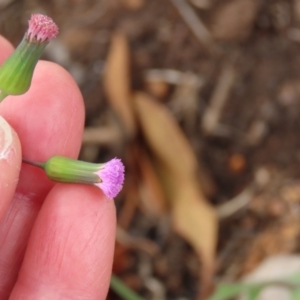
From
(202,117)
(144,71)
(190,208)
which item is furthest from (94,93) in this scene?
(190,208)

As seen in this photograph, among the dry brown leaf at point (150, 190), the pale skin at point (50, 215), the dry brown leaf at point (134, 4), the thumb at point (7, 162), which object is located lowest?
the dry brown leaf at point (150, 190)

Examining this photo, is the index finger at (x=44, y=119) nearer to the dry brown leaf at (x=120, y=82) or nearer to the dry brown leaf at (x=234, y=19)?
the dry brown leaf at (x=120, y=82)

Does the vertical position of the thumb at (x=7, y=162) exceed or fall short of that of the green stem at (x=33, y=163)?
it exceeds it

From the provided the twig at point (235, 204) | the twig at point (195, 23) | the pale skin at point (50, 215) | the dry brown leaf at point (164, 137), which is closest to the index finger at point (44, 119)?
the pale skin at point (50, 215)

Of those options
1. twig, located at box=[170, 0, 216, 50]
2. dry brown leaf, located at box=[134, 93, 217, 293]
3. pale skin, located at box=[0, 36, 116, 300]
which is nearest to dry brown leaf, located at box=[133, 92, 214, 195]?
dry brown leaf, located at box=[134, 93, 217, 293]

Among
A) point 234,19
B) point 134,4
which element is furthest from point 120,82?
point 234,19

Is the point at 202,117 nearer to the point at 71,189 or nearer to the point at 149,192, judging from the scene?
the point at 149,192

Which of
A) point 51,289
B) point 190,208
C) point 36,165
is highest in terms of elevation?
point 36,165
